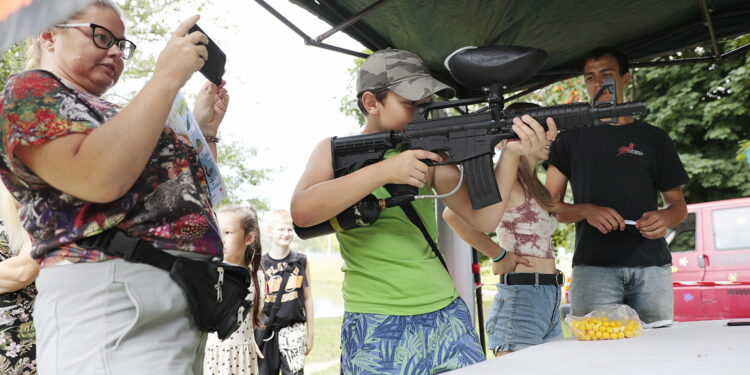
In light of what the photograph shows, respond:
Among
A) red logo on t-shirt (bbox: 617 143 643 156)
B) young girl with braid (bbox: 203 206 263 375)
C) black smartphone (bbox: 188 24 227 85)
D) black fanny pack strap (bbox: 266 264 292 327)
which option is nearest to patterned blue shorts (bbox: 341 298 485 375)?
black smartphone (bbox: 188 24 227 85)

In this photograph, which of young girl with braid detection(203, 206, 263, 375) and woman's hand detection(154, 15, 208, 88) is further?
young girl with braid detection(203, 206, 263, 375)

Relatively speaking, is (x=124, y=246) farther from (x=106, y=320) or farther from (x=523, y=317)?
(x=523, y=317)

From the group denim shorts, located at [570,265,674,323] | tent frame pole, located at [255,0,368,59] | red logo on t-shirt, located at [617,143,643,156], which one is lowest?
denim shorts, located at [570,265,674,323]

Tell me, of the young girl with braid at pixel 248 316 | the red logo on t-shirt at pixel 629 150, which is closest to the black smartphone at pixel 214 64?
the red logo on t-shirt at pixel 629 150

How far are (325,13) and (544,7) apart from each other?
126 centimetres

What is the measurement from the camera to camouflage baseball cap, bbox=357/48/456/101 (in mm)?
2032

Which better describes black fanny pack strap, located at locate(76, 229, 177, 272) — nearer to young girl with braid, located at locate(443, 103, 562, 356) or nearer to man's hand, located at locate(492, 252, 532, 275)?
young girl with braid, located at locate(443, 103, 562, 356)

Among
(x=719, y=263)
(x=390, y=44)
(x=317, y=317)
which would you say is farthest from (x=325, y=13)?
(x=317, y=317)

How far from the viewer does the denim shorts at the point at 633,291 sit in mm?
3033

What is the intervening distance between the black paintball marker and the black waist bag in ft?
1.55

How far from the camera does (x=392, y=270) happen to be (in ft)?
6.33

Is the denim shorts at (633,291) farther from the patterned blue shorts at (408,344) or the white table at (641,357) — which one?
the patterned blue shorts at (408,344)

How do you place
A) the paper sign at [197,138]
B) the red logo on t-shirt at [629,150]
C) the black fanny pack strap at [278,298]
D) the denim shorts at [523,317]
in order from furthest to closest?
the black fanny pack strap at [278,298] → the red logo on t-shirt at [629,150] → the denim shorts at [523,317] → the paper sign at [197,138]

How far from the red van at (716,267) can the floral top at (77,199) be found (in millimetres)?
6937
